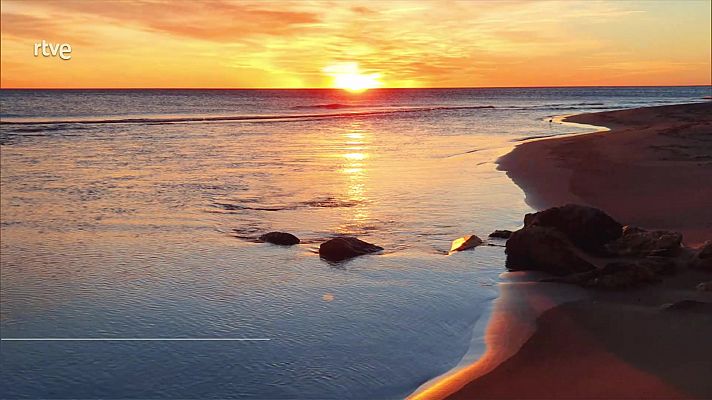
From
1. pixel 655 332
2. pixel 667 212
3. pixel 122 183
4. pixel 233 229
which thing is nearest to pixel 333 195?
pixel 233 229

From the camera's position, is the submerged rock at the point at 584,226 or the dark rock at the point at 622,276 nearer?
the dark rock at the point at 622,276

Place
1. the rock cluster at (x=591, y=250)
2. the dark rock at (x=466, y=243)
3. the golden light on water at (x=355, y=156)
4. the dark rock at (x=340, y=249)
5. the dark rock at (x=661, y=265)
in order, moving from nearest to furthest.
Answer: the rock cluster at (x=591, y=250)
the dark rock at (x=661, y=265)
the dark rock at (x=340, y=249)
the dark rock at (x=466, y=243)
the golden light on water at (x=355, y=156)

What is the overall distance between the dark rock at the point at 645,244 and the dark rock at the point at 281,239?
5.13 metres

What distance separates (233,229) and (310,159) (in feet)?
45.4

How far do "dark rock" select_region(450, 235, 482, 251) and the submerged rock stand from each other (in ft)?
3.64

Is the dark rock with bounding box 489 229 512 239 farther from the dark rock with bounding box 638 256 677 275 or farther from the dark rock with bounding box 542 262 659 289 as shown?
the dark rock with bounding box 638 256 677 275

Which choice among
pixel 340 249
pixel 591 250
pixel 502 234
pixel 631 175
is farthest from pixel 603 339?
pixel 631 175

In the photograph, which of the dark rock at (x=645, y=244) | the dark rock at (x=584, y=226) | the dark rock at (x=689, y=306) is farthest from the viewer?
the dark rock at (x=584, y=226)

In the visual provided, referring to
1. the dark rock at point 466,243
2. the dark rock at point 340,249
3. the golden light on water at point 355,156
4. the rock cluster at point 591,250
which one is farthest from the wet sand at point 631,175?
the golden light on water at point 355,156

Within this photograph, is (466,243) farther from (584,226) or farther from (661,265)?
(661,265)

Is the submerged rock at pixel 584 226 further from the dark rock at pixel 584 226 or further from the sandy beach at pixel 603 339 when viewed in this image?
the sandy beach at pixel 603 339

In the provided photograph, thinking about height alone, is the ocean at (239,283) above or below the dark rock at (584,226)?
below

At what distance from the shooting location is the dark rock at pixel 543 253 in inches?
379

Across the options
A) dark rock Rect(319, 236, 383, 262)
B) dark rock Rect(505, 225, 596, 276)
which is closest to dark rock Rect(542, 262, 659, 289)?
dark rock Rect(505, 225, 596, 276)
